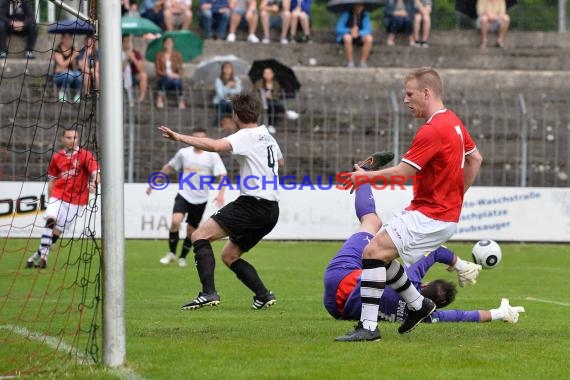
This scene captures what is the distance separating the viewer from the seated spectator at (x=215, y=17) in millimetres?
28953

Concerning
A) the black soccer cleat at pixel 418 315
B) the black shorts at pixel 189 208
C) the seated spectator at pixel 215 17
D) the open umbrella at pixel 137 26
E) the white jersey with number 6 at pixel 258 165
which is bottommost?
the black shorts at pixel 189 208

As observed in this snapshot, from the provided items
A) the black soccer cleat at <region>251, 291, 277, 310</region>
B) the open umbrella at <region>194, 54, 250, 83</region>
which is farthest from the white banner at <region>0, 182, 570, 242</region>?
the black soccer cleat at <region>251, 291, 277, 310</region>

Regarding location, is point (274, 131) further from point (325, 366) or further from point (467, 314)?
point (325, 366)

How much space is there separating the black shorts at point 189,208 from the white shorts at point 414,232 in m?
9.76

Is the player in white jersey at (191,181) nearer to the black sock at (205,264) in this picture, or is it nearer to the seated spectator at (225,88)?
the black sock at (205,264)

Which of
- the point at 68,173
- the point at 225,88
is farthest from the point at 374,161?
the point at 225,88

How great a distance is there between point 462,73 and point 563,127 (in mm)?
4448

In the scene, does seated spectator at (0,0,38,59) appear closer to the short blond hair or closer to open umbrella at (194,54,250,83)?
open umbrella at (194,54,250,83)

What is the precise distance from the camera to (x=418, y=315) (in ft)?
27.8

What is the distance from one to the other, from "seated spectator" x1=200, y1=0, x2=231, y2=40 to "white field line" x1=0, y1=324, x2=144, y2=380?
2046 centimetres

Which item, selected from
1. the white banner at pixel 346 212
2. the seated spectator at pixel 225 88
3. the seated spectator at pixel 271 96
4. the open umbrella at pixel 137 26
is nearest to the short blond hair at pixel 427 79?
the white banner at pixel 346 212

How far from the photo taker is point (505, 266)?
17719 mm

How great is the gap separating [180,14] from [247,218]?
18.0m

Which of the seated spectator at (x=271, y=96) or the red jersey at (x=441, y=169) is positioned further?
the seated spectator at (x=271, y=96)
